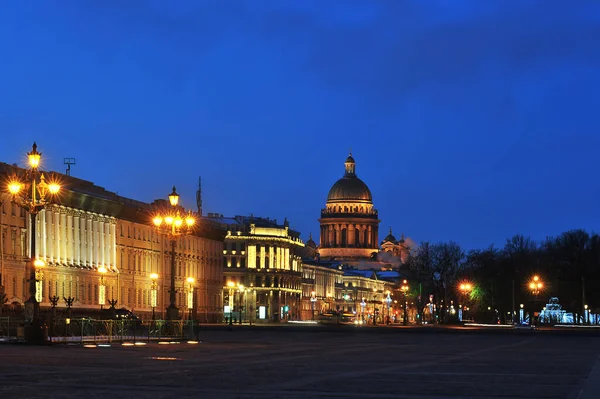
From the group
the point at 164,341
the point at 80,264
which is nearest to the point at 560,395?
the point at 164,341

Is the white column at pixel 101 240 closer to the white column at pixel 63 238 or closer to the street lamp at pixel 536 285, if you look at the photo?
the white column at pixel 63 238

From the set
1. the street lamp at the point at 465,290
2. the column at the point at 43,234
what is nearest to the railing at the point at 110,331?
the column at the point at 43,234

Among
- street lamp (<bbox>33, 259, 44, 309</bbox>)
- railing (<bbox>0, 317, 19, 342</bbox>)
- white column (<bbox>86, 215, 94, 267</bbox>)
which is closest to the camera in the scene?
street lamp (<bbox>33, 259, 44, 309</bbox>)

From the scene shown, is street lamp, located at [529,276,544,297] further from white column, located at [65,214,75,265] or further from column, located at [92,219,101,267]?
white column, located at [65,214,75,265]

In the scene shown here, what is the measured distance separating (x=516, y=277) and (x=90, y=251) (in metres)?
58.5

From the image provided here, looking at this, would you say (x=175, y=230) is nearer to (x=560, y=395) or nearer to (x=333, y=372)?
(x=333, y=372)

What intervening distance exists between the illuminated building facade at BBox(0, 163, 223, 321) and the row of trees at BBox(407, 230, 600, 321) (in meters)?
31.2

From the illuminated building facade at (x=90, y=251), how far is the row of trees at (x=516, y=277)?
31.2 metres

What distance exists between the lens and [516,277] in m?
170

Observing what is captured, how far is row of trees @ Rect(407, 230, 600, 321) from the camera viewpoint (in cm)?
16200

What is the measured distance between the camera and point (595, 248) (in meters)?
173

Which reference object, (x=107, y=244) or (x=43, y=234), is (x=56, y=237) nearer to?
(x=43, y=234)

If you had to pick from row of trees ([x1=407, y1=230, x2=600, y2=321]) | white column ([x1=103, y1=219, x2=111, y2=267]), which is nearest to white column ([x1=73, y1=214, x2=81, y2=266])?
white column ([x1=103, y1=219, x2=111, y2=267])

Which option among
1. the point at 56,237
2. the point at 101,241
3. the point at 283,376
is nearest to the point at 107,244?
the point at 101,241
